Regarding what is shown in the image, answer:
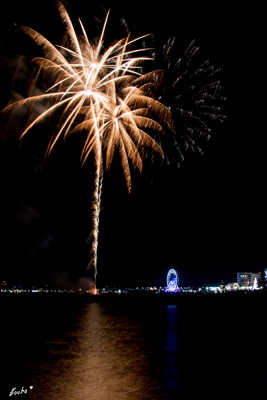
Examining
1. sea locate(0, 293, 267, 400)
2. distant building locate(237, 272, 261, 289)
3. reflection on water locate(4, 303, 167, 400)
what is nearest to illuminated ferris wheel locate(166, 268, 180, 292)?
sea locate(0, 293, 267, 400)

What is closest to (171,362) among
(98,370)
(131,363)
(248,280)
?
(131,363)

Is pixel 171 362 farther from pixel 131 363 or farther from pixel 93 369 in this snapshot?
pixel 93 369

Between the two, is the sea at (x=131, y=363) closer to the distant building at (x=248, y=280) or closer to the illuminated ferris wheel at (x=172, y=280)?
the illuminated ferris wheel at (x=172, y=280)

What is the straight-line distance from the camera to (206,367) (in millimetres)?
9195

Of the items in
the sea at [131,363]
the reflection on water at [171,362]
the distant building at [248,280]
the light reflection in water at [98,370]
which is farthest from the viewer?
the distant building at [248,280]

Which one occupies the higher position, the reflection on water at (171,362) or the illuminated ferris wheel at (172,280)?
the illuminated ferris wheel at (172,280)

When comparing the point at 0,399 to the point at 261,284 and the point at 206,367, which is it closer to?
the point at 206,367

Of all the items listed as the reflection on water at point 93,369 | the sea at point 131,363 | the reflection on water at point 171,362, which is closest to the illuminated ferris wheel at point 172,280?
the sea at point 131,363

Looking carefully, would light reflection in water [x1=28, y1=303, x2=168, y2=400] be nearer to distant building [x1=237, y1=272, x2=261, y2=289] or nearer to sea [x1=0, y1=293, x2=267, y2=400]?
sea [x1=0, y1=293, x2=267, y2=400]

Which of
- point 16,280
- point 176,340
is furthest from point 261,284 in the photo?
point 176,340

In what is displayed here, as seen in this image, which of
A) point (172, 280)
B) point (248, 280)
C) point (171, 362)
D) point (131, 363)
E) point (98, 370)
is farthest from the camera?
point (248, 280)

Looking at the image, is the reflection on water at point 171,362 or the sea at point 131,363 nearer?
the sea at point 131,363

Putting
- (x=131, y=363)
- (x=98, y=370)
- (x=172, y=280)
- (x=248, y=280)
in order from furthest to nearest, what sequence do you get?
(x=248, y=280) → (x=172, y=280) → (x=131, y=363) → (x=98, y=370)

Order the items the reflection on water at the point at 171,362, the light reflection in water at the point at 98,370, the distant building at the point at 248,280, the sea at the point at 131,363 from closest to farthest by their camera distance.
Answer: the light reflection in water at the point at 98,370
the sea at the point at 131,363
the reflection on water at the point at 171,362
the distant building at the point at 248,280
